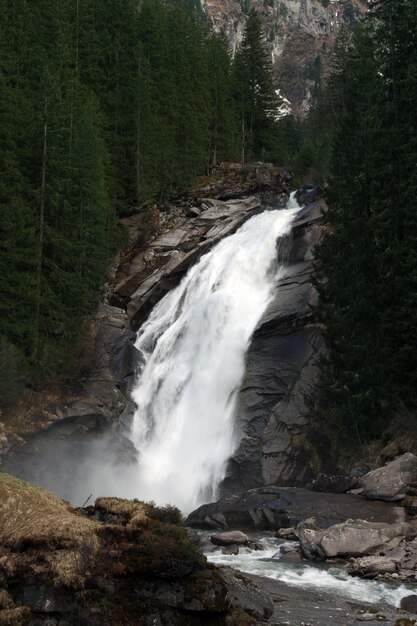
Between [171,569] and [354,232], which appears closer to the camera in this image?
[171,569]

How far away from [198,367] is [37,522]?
23.0 metres

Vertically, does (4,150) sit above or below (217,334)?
above

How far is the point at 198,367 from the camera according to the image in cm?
3281

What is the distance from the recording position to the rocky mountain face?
164 metres

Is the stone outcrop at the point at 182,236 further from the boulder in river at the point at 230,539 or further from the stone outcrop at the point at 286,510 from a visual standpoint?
the boulder in river at the point at 230,539

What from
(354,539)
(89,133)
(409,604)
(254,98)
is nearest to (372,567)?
(354,539)

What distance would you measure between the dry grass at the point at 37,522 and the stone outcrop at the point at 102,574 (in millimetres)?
15

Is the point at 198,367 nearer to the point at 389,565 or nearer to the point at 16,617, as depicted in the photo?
the point at 389,565

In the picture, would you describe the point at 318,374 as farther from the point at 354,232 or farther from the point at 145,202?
the point at 145,202

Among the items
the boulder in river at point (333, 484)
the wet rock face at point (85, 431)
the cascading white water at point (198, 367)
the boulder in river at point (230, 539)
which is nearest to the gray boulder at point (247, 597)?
the boulder in river at point (230, 539)

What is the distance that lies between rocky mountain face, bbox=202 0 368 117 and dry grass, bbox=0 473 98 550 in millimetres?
152109

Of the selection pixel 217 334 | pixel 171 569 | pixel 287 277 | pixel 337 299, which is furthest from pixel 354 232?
pixel 171 569

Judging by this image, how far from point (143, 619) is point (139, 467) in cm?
2179

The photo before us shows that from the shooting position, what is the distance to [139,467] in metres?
30.6
